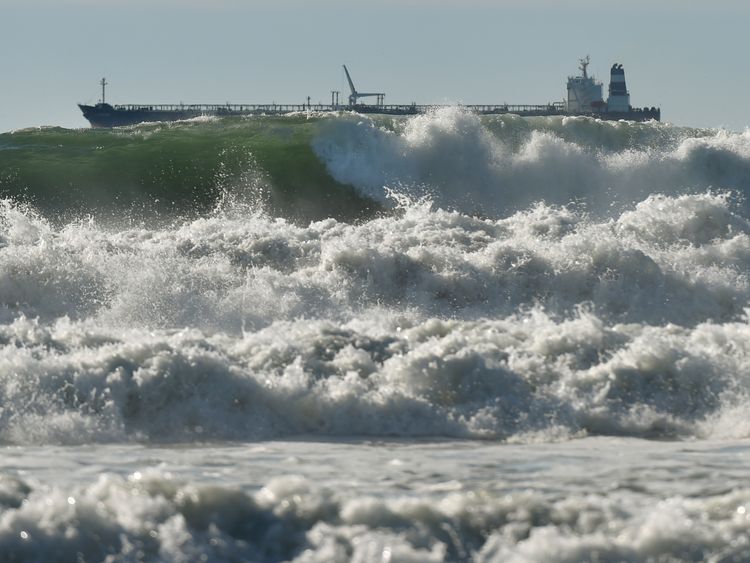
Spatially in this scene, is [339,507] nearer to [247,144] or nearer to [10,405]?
[10,405]

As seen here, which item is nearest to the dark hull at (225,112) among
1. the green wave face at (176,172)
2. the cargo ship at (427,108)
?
the cargo ship at (427,108)

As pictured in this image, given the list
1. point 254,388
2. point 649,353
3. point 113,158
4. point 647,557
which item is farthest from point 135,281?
point 113,158

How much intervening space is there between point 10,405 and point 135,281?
21.2ft

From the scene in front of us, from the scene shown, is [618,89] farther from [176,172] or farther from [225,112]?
[176,172]

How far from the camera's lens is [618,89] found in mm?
89500

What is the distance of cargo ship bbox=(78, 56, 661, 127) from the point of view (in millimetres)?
76312

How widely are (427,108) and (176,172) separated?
42856mm

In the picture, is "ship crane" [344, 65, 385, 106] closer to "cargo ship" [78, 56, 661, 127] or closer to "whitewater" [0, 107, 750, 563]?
"cargo ship" [78, 56, 661, 127]

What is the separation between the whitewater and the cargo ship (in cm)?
4976

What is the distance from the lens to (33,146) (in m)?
33.2

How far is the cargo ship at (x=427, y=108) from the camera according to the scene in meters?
76.3

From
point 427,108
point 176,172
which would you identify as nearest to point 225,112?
point 427,108

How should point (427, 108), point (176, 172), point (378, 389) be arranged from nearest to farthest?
point (378, 389) → point (176, 172) → point (427, 108)

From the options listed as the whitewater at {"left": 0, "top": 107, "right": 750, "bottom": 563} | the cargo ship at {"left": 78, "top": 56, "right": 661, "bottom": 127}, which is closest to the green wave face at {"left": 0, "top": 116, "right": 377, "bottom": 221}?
the whitewater at {"left": 0, "top": 107, "right": 750, "bottom": 563}
